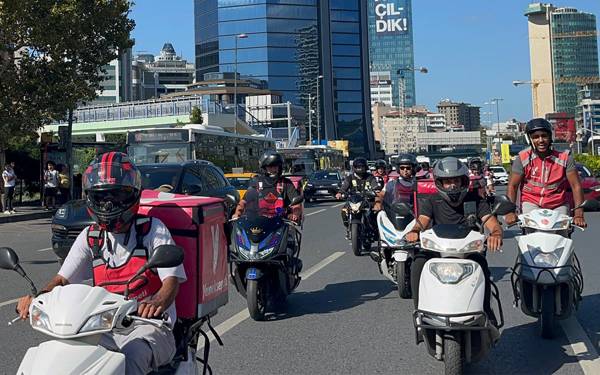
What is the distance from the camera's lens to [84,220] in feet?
37.5

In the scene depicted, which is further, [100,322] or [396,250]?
[396,250]

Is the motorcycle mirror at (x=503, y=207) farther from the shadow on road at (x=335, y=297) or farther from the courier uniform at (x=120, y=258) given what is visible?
the shadow on road at (x=335, y=297)

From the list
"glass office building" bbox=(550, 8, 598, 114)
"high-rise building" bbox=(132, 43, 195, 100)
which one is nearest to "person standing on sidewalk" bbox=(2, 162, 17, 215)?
"glass office building" bbox=(550, 8, 598, 114)

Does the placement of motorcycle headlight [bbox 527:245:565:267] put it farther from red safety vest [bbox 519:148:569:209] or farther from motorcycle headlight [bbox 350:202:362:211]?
motorcycle headlight [bbox 350:202:362:211]

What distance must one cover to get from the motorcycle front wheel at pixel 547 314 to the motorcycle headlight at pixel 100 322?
13.8 feet

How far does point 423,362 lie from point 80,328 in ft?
11.3

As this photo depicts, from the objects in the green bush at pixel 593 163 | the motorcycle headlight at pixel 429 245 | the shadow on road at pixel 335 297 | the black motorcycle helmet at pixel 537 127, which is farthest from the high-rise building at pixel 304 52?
the motorcycle headlight at pixel 429 245

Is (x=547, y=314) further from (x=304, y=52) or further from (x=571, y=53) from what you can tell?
(x=571, y=53)

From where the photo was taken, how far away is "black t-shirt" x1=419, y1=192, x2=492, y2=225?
239 inches

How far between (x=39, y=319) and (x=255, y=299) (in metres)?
4.24

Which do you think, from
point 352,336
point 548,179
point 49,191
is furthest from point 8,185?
point 548,179

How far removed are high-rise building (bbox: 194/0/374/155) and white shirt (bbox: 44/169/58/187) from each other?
289 feet

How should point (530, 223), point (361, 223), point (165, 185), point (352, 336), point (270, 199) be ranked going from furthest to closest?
point (361, 223), point (165, 185), point (270, 199), point (352, 336), point (530, 223)

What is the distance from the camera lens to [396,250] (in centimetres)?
874
